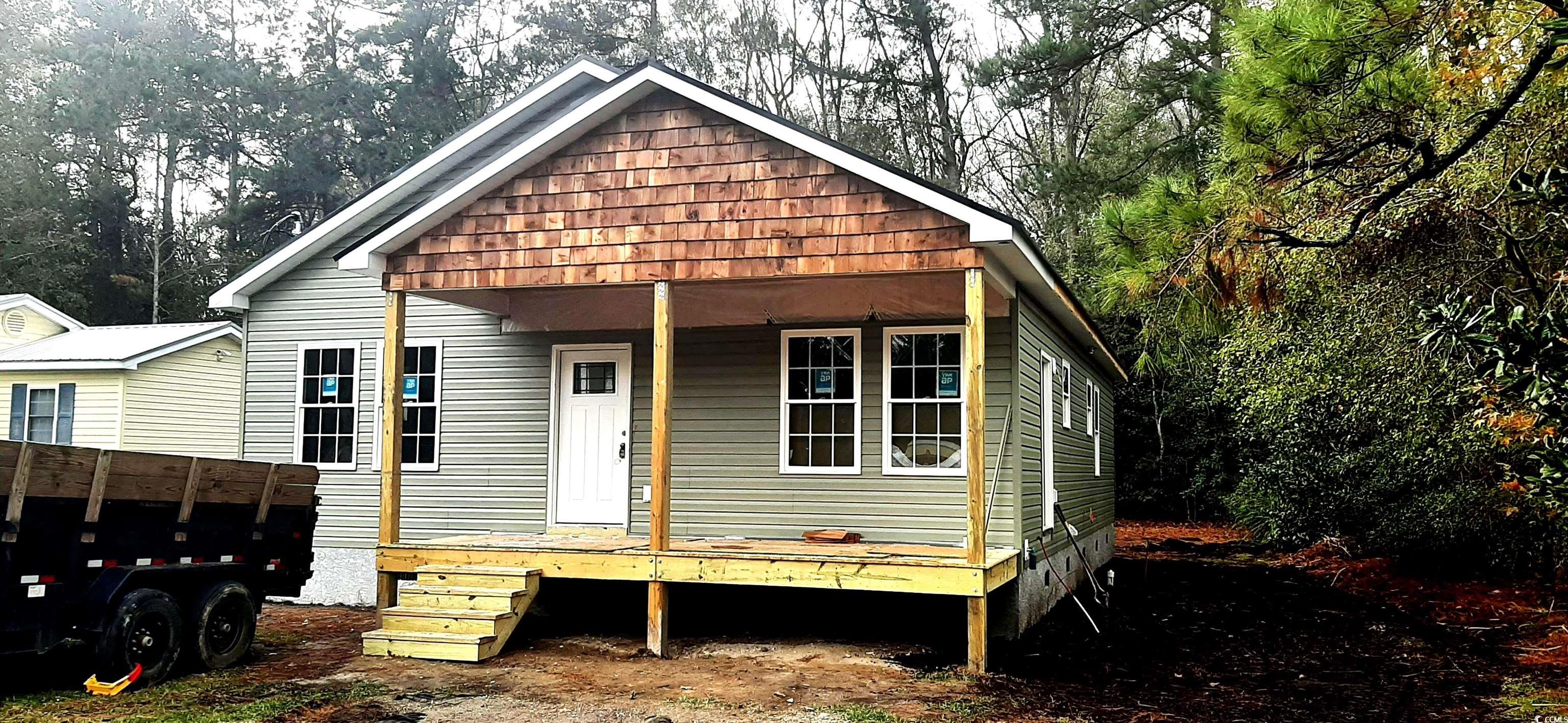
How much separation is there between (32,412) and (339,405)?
8.93 m

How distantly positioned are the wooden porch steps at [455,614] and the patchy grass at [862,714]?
274 centimetres

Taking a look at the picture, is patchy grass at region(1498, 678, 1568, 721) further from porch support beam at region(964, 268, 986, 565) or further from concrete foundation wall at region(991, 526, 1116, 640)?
concrete foundation wall at region(991, 526, 1116, 640)

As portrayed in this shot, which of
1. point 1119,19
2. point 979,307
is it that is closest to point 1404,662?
point 979,307

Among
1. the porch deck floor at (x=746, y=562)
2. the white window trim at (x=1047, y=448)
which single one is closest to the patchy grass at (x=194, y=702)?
the porch deck floor at (x=746, y=562)

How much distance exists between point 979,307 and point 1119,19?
526 inches

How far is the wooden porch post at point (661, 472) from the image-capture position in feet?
27.1

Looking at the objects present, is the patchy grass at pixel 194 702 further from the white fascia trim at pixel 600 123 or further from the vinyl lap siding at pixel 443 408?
the vinyl lap siding at pixel 443 408

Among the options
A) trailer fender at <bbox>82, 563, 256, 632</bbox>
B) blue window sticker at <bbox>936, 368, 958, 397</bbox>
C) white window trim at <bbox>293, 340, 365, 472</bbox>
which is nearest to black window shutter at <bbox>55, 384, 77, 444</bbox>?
white window trim at <bbox>293, 340, 365, 472</bbox>

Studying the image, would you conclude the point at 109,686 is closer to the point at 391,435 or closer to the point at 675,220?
the point at 391,435

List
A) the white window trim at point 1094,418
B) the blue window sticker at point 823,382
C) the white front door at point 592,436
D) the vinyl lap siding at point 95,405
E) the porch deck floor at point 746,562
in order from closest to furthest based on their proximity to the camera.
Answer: the porch deck floor at point 746,562 < the blue window sticker at point 823,382 < the white front door at point 592,436 < the white window trim at point 1094,418 < the vinyl lap siding at point 95,405

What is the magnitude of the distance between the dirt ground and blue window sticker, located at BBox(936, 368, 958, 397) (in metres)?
1.61

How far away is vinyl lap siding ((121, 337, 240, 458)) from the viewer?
54.6 ft

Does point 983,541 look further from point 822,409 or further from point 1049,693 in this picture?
point 822,409

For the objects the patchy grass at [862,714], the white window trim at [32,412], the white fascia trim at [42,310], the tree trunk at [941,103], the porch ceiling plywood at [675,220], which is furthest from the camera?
the tree trunk at [941,103]
